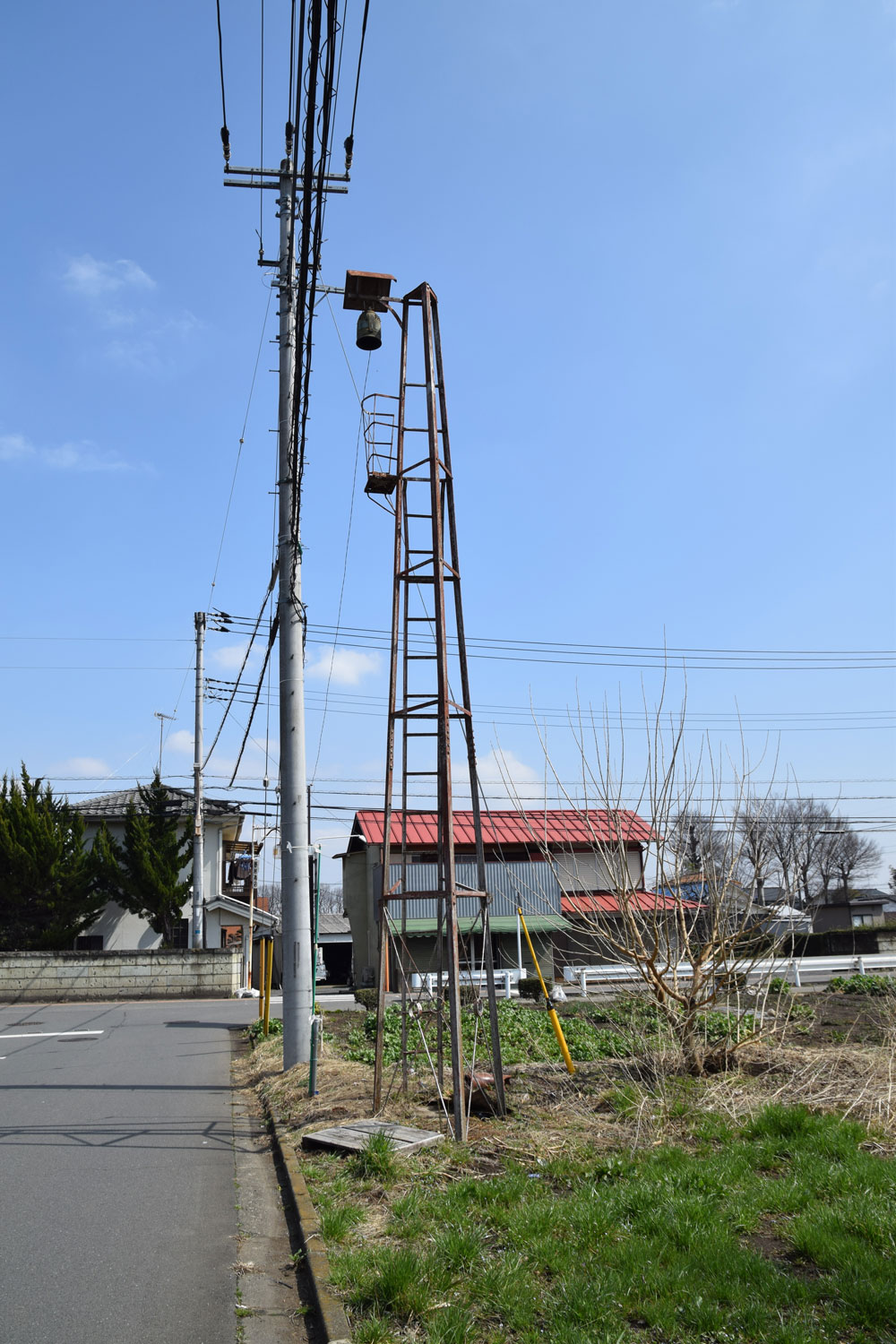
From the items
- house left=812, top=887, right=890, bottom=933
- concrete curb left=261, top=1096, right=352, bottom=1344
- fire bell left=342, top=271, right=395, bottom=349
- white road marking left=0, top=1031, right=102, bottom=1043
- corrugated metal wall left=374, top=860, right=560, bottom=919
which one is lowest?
house left=812, top=887, right=890, bottom=933

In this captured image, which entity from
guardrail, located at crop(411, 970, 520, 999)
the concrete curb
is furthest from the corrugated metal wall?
the concrete curb

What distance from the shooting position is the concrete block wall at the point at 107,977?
22922mm

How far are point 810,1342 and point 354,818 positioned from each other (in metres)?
30.7

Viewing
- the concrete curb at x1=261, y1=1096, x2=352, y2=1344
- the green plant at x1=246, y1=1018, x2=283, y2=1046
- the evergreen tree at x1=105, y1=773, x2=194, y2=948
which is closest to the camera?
the concrete curb at x1=261, y1=1096, x2=352, y2=1344

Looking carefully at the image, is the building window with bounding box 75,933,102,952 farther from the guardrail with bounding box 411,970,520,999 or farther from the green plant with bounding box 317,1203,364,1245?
the green plant with bounding box 317,1203,364,1245

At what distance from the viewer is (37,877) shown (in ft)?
97.1

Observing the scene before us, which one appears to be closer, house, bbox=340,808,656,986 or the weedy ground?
the weedy ground

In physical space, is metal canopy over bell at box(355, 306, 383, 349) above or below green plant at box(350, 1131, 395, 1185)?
above

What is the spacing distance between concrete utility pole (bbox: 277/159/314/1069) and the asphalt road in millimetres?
1259

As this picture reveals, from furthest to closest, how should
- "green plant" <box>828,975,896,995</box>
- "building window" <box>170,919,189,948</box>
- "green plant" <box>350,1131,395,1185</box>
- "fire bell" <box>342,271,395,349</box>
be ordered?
"building window" <box>170,919,189,948</box>
"green plant" <box>828,975,896,995</box>
"fire bell" <box>342,271,395,349</box>
"green plant" <box>350,1131,395,1185</box>

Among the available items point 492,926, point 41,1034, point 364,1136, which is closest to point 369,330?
point 364,1136

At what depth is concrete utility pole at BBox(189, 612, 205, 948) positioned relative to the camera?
2828 cm

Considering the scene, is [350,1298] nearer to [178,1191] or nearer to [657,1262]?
[657,1262]

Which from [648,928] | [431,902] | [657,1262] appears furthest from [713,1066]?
[431,902]
